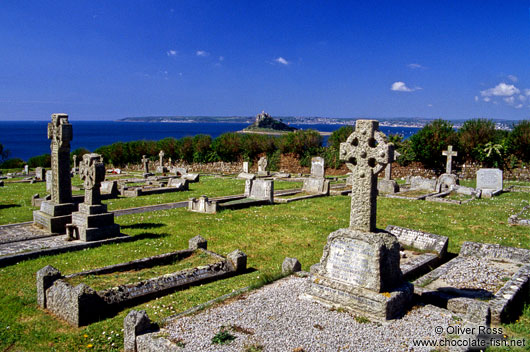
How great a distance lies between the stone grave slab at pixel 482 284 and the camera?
21.6ft

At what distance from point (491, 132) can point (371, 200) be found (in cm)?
3146

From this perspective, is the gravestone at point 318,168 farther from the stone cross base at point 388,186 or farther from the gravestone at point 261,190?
the gravestone at point 261,190

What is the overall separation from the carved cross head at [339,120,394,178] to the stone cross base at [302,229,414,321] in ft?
3.93

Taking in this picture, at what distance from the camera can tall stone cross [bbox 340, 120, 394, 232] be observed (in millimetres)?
6953

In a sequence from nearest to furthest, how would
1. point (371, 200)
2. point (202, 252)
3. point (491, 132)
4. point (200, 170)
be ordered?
1. point (371, 200)
2. point (202, 252)
3. point (491, 132)
4. point (200, 170)

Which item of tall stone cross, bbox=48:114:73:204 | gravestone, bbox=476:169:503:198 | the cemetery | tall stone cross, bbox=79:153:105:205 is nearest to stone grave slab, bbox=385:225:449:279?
the cemetery

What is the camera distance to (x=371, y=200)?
6973 millimetres

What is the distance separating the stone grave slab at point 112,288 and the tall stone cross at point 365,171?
3419mm

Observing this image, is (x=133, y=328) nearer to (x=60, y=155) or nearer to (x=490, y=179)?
(x=60, y=155)

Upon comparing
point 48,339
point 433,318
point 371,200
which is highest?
point 371,200

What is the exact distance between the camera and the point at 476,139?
32.8m

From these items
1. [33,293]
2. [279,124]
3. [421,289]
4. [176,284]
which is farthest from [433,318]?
[279,124]

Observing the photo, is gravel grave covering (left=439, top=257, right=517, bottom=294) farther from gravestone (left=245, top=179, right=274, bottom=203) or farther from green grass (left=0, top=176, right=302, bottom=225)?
green grass (left=0, top=176, right=302, bottom=225)

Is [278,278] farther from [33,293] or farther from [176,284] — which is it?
[33,293]
